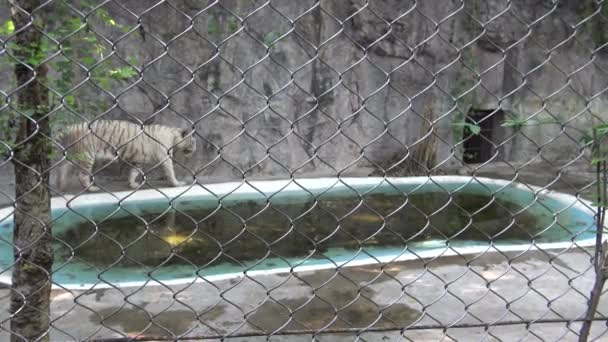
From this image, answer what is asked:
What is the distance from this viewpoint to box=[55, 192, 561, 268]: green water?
14.9ft

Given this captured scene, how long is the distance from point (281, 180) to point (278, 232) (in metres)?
2.25

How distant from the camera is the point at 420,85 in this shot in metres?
8.82

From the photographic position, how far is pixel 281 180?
24.7 ft

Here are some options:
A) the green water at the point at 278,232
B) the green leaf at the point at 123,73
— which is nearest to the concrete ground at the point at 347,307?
the green water at the point at 278,232

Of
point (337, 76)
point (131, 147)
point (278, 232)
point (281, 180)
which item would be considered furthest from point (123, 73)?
point (337, 76)

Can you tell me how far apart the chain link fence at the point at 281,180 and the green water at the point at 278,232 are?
0.03 metres

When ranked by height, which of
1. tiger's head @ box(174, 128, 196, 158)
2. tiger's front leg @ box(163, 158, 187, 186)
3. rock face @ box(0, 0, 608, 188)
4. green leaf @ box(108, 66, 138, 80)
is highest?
rock face @ box(0, 0, 608, 188)

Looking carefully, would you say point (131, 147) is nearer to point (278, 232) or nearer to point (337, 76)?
point (278, 232)

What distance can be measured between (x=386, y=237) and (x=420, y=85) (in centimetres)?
419

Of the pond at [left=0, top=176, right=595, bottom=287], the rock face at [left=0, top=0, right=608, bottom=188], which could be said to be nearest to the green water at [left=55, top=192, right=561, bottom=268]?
the pond at [left=0, top=176, right=595, bottom=287]

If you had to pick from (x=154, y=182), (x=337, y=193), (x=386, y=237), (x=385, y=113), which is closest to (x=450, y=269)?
(x=386, y=237)

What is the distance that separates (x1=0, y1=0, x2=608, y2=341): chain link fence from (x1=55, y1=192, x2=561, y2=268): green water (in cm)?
3

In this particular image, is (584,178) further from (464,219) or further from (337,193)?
(337,193)

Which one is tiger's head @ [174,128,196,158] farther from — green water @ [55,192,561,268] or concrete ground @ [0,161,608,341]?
concrete ground @ [0,161,608,341]
